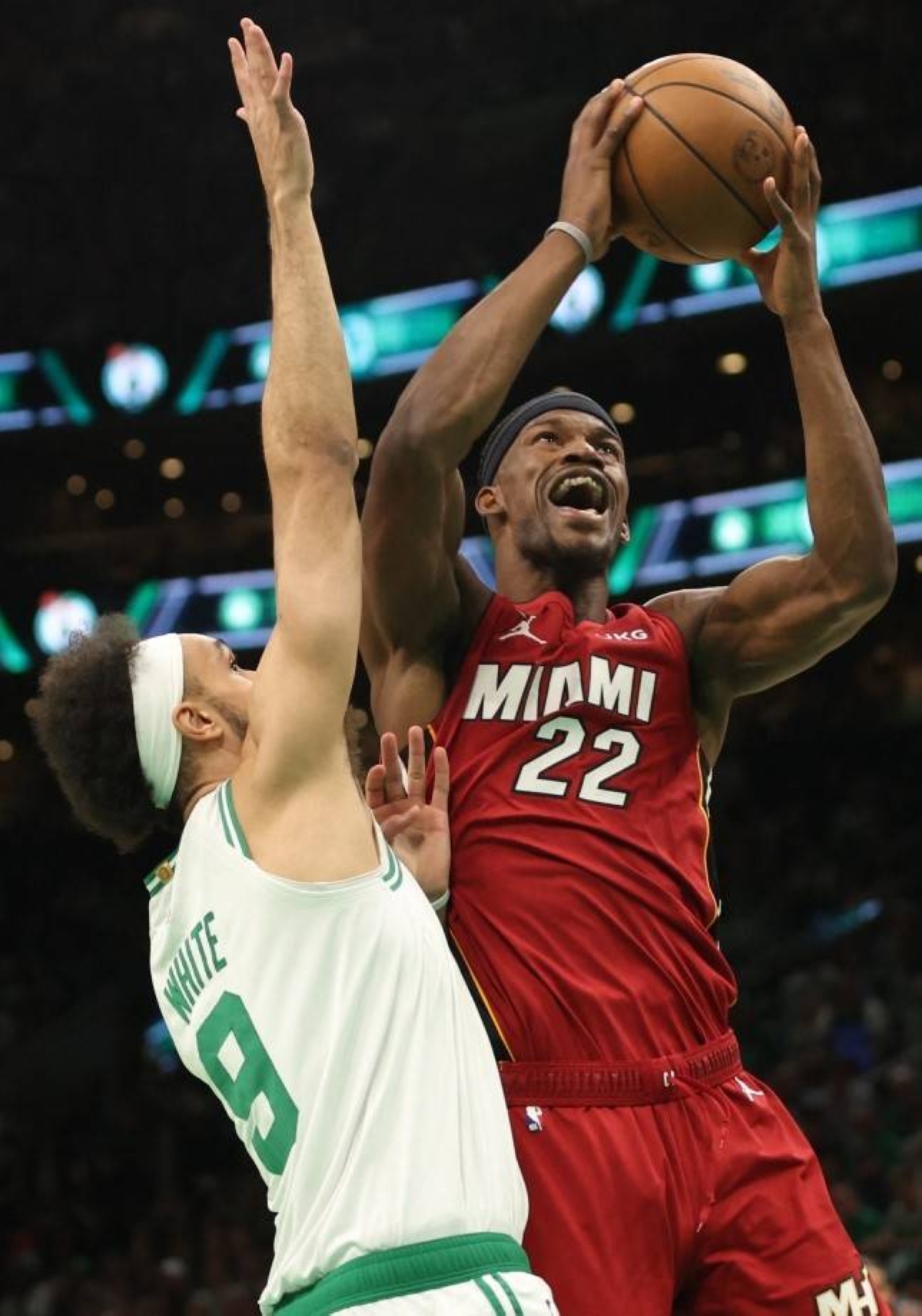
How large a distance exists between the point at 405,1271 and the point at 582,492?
2066 millimetres

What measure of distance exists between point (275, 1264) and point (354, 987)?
49 centimetres

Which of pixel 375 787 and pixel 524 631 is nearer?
pixel 375 787

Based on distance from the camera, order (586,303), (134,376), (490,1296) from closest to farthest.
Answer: (490,1296) → (586,303) → (134,376)

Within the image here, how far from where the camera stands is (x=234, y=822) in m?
3.22

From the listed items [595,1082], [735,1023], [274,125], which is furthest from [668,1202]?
[735,1023]

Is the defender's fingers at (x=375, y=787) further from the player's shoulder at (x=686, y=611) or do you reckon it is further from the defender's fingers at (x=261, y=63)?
the defender's fingers at (x=261, y=63)

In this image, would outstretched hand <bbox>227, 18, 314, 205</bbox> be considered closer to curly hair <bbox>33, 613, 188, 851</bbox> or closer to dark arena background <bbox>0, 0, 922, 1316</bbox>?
curly hair <bbox>33, 613, 188, 851</bbox>

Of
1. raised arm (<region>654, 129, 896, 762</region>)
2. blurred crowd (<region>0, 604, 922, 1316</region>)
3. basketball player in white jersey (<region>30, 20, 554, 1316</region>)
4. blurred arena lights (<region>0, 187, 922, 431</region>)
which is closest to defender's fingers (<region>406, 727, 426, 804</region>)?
basketball player in white jersey (<region>30, 20, 554, 1316</region>)

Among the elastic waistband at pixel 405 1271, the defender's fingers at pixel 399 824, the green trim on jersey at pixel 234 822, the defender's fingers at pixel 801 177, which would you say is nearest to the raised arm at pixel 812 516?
the defender's fingers at pixel 801 177

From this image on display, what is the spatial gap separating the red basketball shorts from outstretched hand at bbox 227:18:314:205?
1812 millimetres

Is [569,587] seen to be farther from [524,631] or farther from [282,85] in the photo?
[282,85]

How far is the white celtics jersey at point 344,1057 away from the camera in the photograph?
9.97 feet

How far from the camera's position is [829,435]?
426 centimetres

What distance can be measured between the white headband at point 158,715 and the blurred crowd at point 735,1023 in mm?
5879
